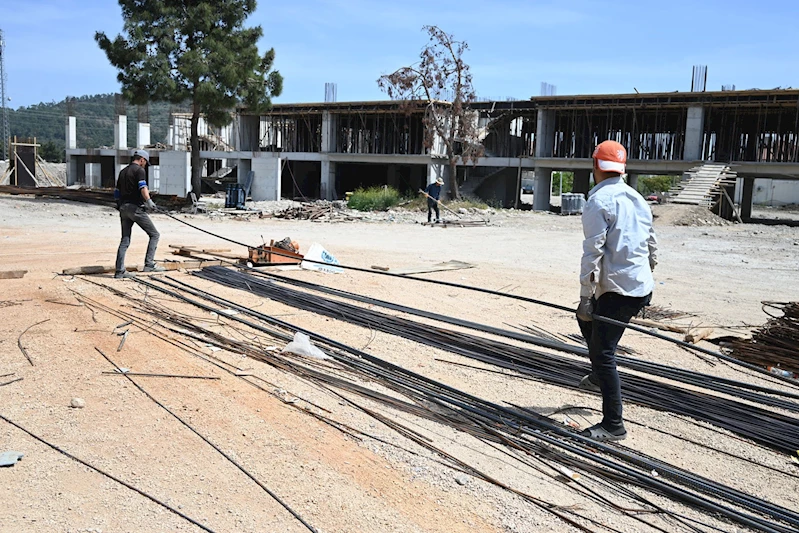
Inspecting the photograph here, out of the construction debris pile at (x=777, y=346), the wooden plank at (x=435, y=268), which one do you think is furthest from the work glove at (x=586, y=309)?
the wooden plank at (x=435, y=268)

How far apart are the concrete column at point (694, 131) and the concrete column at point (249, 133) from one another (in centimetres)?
2544

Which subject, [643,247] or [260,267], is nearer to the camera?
[643,247]

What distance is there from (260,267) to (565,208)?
24009 millimetres

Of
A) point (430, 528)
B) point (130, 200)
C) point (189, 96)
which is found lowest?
point (430, 528)

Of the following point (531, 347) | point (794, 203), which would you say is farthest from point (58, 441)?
point (794, 203)

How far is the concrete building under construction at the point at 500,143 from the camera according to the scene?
33312mm

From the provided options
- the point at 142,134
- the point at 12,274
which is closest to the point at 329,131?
the point at 142,134

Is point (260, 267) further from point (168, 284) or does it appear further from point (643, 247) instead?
point (643, 247)

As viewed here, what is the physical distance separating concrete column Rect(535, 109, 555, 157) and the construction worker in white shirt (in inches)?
1302

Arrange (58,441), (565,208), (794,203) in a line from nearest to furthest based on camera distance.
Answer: (58,441) → (565,208) → (794,203)

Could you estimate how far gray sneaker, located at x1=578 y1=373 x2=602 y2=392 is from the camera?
5.70m

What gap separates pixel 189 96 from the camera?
29.4 meters

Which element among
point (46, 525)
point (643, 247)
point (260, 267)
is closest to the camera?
point (46, 525)

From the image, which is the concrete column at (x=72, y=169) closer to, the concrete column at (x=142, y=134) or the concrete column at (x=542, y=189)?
the concrete column at (x=142, y=134)
